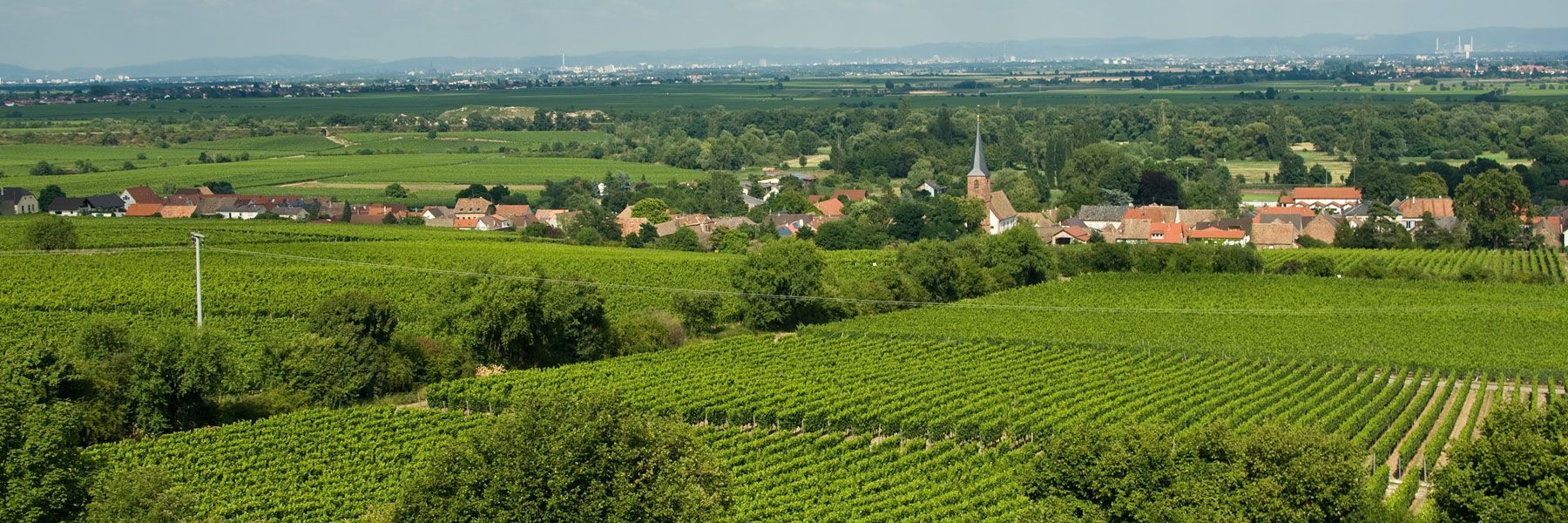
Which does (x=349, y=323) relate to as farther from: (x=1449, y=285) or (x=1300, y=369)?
(x=1449, y=285)

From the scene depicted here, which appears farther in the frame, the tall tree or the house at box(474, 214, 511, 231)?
the house at box(474, 214, 511, 231)

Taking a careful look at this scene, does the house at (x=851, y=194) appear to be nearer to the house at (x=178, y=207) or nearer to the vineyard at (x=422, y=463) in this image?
the house at (x=178, y=207)

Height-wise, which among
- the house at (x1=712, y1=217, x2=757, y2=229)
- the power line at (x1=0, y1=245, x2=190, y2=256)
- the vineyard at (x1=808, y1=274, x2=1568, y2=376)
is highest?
the power line at (x1=0, y1=245, x2=190, y2=256)

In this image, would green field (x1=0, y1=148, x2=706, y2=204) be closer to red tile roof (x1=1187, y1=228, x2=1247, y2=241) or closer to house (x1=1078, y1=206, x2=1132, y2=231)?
house (x1=1078, y1=206, x2=1132, y2=231)

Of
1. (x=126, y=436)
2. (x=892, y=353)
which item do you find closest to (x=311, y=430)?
(x=126, y=436)

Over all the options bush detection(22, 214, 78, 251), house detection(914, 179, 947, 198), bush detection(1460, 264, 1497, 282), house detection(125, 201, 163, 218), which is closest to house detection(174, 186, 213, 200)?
house detection(125, 201, 163, 218)

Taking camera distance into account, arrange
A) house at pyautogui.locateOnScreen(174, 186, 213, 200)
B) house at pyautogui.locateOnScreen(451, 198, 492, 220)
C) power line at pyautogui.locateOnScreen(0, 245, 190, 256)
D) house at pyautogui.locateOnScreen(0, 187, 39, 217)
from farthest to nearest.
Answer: house at pyautogui.locateOnScreen(451, 198, 492, 220) → house at pyautogui.locateOnScreen(174, 186, 213, 200) → house at pyautogui.locateOnScreen(0, 187, 39, 217) → power line at pyautogui.locateOnScreen(0, 245, 190, 256)

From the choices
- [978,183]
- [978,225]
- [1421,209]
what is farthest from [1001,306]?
[1421,209]
